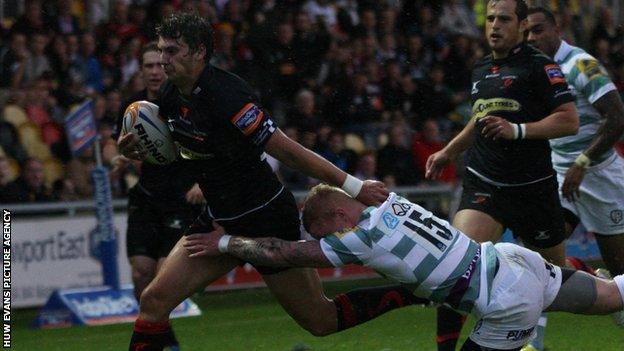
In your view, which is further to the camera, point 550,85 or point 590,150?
point 590,150

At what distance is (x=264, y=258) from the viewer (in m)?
7.11

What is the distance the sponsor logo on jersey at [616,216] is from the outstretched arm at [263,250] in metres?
3.56

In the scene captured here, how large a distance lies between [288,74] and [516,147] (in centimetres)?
818

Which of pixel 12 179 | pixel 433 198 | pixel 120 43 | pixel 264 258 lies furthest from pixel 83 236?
pixel 264 258

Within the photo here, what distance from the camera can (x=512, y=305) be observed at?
6.79m

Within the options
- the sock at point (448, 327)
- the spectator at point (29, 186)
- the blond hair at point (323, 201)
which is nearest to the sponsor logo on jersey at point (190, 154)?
the blond hair at point (323, 201)

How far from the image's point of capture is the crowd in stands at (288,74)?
14.2 meters

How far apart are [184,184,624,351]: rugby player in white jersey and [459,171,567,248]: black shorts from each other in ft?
5.21

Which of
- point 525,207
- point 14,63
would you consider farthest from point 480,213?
point 14,63

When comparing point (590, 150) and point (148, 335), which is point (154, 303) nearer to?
point (148, 335)

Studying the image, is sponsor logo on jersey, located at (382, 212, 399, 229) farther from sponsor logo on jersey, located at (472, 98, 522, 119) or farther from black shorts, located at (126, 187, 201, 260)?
black shorts, located at (126, 187, 201, 260)

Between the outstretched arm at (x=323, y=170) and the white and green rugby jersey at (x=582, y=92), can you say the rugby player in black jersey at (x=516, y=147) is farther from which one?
the outstretched arm at (x=323, y=170)

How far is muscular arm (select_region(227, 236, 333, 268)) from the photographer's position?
22.6 feet

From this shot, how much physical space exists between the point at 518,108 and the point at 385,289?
1594mm
